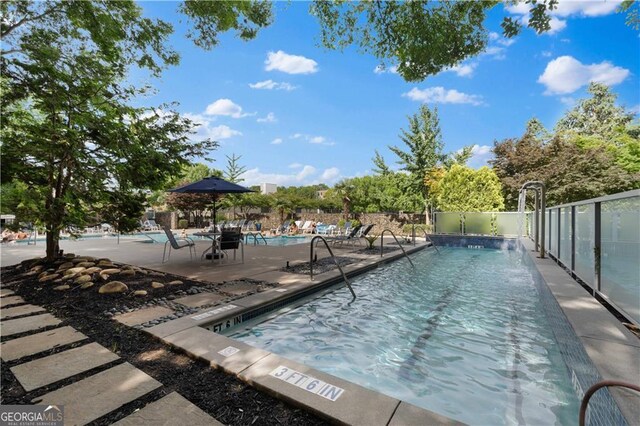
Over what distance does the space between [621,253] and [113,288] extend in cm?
610

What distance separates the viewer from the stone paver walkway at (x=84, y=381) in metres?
1.77

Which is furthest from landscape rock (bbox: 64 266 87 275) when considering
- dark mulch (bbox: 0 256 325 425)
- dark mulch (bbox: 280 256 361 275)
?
dark mulch (bbox: 280 256 361 275)

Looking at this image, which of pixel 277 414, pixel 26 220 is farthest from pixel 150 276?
pixel 277 414

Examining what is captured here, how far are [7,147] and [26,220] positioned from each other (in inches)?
49.8

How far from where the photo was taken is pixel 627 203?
2.86 m

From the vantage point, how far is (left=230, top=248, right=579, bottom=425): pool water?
7.79 ft

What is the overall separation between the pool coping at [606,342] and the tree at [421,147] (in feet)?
→ 63.6

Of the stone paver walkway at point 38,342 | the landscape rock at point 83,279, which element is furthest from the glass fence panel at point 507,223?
the stone paver walkway at point 38,342

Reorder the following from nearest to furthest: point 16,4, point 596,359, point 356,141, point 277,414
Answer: point 277,414 < point 596,359 < point 16,4 < point 356,141

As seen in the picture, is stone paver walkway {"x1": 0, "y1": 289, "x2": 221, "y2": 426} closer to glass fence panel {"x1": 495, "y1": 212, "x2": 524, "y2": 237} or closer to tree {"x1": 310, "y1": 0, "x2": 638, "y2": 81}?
tree {"x1": 310, "y1": 0, "x2": 638, "y2": 81}

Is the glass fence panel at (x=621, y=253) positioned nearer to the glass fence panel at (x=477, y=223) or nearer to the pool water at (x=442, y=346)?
the pool water at (x=442, y=346)

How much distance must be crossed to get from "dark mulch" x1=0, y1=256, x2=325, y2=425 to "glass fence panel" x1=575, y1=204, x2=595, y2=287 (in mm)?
4203

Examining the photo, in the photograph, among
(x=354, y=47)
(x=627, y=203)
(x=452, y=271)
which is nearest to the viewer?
(x=627, y=203)

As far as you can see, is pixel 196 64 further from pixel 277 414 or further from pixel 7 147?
pixel 277 414
